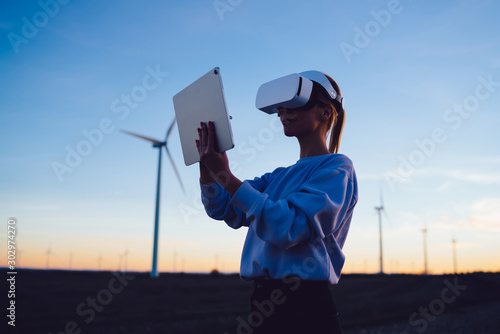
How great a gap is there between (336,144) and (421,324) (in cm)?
1553

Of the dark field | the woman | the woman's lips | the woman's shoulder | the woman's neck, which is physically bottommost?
the dark field

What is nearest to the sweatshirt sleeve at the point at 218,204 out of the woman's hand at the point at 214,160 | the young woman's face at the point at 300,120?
the woman's hand at the point at 214,160

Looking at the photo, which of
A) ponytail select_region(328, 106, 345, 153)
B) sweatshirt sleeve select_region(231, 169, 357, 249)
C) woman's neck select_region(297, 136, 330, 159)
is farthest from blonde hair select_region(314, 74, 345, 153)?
sweatshirt sleeve select_region(231, 169, 357, 249)

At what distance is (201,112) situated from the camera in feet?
7.50

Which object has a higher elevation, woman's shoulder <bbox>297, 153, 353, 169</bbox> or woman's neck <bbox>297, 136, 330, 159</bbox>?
woman's neck <bbox>297, 136, 330, 159</bbox>

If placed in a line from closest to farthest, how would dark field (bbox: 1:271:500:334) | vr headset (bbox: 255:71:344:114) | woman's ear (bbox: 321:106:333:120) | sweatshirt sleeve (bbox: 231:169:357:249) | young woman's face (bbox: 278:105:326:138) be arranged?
sweatshirt sleeve (bbox: 231:169:357:249) → vr headset (bbox: 255:71:344:114) → young woman's face (bbox: 278:105:326:138) → woman's ear (bbox: 321:106:333:120) → dark field (bbox: 1:271:500:334)

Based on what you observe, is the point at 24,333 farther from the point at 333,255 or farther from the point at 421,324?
the point at 333,255

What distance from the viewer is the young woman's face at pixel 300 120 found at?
2.46m

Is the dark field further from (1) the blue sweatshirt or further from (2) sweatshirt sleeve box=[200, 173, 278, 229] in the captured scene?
(1) the blue sweatshirt

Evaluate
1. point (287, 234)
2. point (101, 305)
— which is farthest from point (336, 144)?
point (101, 305)

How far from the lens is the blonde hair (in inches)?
98.6

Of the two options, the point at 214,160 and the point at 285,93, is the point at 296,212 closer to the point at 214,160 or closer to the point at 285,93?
the point at 214,160

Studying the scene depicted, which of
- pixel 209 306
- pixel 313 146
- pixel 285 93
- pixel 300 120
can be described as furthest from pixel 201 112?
pixel 209 306

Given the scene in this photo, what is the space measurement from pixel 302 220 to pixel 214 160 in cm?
50
